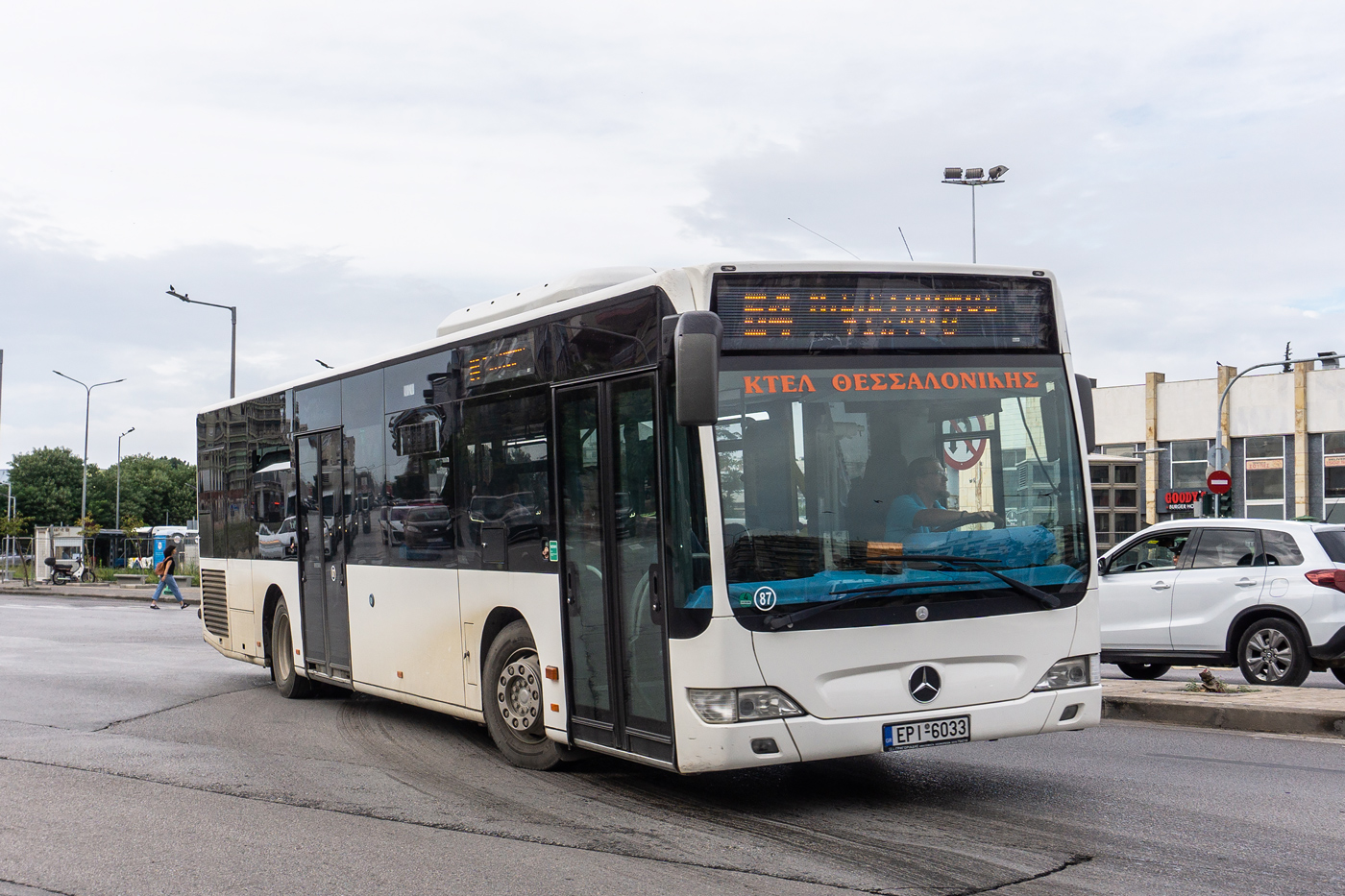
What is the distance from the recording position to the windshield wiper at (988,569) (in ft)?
23.0

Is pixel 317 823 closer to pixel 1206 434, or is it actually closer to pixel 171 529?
pixel 1206 434

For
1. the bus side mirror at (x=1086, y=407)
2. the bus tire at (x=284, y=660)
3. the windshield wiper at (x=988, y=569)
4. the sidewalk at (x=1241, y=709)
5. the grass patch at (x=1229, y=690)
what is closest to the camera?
the windshield wiper at (x=988, y=569)

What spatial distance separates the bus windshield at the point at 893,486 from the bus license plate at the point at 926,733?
57 centimetres

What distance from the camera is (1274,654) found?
12617 mm

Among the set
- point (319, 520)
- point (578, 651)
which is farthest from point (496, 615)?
point (319, 520)

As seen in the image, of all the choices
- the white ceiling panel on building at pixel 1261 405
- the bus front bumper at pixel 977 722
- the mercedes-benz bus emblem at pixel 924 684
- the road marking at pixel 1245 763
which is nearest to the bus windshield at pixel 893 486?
the mercedes-benz bus emblem at pixel 924 684

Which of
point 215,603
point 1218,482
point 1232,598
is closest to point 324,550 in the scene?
point 215,603

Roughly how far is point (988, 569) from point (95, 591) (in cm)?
4236

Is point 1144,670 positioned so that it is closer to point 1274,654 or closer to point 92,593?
point 1274,654

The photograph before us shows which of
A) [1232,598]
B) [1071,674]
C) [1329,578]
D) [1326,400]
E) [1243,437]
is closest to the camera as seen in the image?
[1071,674]

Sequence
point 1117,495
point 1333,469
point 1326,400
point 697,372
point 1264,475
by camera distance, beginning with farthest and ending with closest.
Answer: point 1117,495
point 1264,475
point 1326,400
point 1333,469
point 697,372

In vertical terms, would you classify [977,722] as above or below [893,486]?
below

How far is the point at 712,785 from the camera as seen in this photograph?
26.5ft

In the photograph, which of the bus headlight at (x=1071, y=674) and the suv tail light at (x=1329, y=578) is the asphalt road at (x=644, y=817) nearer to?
the bus headlight at (x=1071, y=674)
